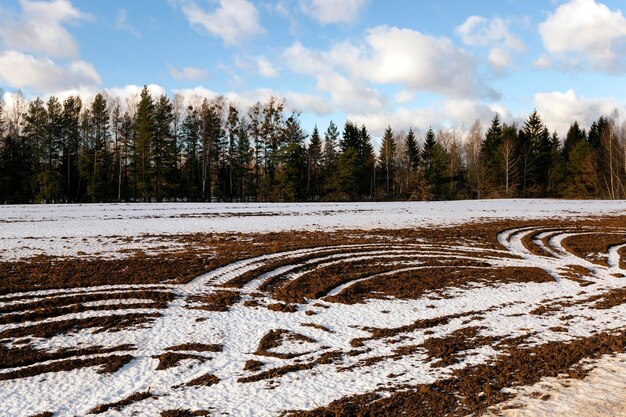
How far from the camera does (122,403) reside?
700cm

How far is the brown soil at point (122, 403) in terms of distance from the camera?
6.78 m

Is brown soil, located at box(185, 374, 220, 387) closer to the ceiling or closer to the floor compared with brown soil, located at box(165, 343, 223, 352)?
closer to the floor

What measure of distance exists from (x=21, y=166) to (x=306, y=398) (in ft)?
210

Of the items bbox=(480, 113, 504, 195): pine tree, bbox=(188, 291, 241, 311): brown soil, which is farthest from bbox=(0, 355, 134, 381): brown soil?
bbox=(480, 113, 504, 195): pine tree

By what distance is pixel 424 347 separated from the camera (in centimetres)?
926

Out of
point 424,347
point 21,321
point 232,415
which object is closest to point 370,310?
point 424,347

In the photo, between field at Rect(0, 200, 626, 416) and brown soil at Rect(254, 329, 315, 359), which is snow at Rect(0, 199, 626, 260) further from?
A: brown soil at Rect(254, 329, 315, 359)

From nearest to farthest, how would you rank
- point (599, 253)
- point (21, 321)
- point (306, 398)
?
point (306, 398) → point (21, 321) → point (599, 253)

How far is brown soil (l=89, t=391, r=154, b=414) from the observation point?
6784mm

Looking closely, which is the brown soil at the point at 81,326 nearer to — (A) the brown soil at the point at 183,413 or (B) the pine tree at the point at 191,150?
(A) the brown soil at the point at 183,413

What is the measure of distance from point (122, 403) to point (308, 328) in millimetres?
4584

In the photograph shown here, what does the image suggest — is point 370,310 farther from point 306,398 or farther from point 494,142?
point 494,142

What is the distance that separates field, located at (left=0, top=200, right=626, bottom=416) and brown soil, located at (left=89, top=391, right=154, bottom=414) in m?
0.04

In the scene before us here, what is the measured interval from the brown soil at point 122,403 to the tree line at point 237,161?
5532cm
